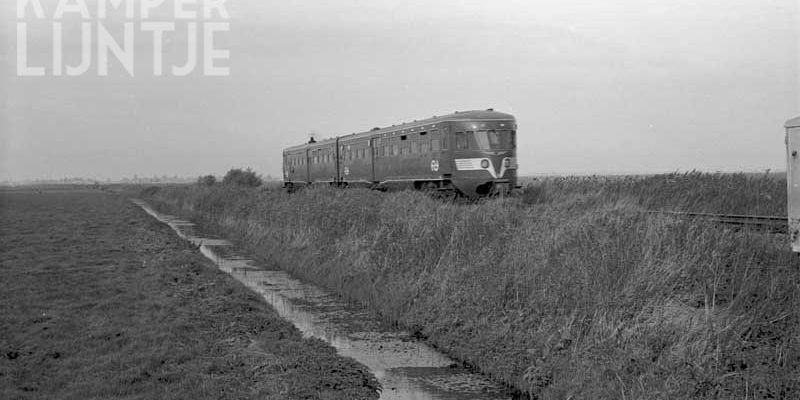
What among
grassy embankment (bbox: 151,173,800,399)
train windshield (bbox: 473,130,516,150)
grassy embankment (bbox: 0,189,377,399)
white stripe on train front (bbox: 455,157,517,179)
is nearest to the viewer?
grassy embankment (bbox: 151,173,800,399)

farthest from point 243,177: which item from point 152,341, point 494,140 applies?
point 152,341

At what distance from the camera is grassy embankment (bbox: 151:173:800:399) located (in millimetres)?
7043

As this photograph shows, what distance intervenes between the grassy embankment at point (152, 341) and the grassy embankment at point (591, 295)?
6.66 feet

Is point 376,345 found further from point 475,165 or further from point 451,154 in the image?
point 475,165

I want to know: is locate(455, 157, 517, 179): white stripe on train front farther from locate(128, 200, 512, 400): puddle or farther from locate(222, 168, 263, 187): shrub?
locate(222, 168, 263, 187): shrub

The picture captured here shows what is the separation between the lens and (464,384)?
844cm

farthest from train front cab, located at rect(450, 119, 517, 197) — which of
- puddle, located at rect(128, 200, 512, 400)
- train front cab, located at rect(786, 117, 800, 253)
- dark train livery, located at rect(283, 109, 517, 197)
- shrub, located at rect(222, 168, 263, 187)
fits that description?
shrub, located at rect(222, 168, 263, 187)

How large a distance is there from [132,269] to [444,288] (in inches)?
408

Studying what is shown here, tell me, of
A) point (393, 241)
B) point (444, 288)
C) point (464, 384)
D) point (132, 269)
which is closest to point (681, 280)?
point (464, 384)

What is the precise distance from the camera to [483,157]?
24594mm

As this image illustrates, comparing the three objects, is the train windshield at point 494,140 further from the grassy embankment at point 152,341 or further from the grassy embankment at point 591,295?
the grassy embankment at point 152,341

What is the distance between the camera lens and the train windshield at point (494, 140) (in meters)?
24.7

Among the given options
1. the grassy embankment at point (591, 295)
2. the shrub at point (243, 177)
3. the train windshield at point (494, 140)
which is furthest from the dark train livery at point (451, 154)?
the shrub at point (243, 177)

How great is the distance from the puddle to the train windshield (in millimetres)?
9748
